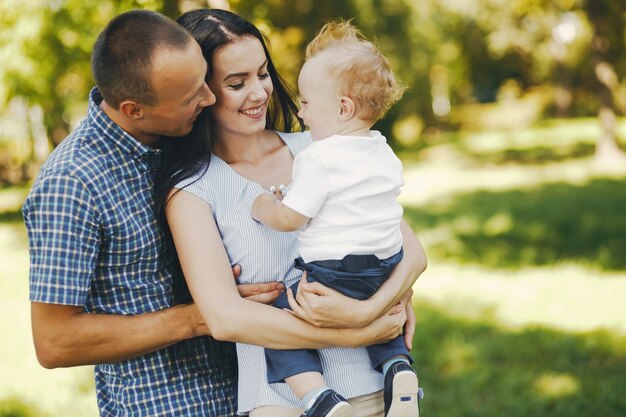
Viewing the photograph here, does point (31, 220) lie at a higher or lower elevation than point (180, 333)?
higher

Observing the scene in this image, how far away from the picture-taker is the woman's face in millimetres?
2379

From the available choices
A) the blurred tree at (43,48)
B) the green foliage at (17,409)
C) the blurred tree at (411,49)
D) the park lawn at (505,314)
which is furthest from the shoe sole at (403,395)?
the blurred tree at (43,48)

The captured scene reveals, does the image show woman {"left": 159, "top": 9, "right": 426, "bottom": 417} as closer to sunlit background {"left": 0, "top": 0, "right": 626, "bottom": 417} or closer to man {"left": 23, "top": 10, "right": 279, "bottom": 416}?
man {"left": 23, "top": 10, "right": 279, "bottom": 416}

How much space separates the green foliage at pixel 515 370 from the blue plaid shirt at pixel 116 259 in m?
3.15

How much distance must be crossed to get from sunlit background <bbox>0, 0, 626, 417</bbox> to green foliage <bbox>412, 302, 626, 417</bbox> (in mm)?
14

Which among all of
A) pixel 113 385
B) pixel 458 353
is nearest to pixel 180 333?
pixel 113 385

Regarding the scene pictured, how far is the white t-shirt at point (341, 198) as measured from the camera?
217 cm

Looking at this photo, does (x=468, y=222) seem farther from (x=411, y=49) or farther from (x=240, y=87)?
(x=411, y=49)

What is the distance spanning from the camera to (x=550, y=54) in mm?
34031

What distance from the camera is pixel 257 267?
228 centimetres

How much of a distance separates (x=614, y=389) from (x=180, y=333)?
395cm

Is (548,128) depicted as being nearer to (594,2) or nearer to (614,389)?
(594,2)

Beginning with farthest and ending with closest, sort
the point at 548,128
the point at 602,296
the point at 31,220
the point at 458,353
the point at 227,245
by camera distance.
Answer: the point at 548,128, the point at 602,296, the point at 458,353, the point at 227,245, the point at 31,220

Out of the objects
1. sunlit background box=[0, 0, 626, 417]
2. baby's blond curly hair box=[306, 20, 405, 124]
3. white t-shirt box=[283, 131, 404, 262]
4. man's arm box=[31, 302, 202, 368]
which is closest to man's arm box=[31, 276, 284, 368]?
man's arm box=[31, 302, 202, 368]
